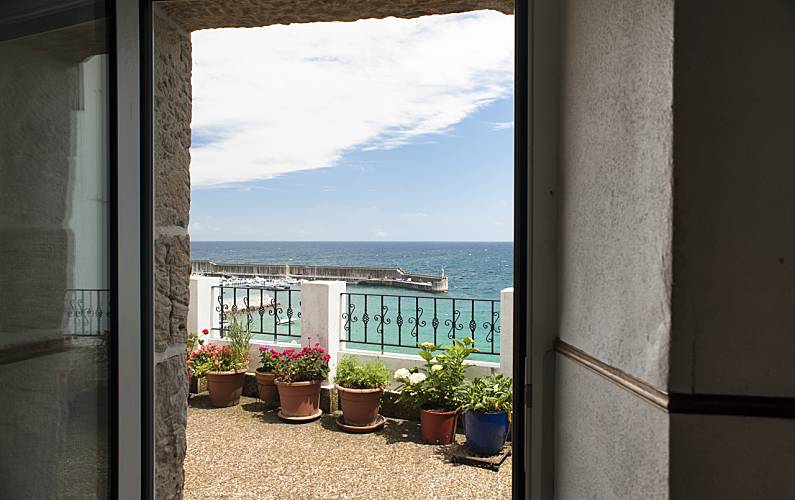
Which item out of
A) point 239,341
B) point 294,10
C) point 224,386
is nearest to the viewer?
point 294,10

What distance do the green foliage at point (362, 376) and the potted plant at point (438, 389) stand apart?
166 millimetres

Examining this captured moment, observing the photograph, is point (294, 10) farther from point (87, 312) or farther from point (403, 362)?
point (403, 362)

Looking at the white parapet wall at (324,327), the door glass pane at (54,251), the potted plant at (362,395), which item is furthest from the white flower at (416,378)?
the door glass pane at (54,251)

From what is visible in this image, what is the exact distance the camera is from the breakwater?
26.9 m

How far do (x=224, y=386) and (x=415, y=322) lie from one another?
1.93 m

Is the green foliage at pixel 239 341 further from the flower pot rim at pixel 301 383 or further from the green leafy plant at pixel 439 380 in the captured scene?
the green leafy plant at pixel 439 380

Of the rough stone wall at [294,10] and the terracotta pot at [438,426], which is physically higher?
the rough stone wall at [294,10]

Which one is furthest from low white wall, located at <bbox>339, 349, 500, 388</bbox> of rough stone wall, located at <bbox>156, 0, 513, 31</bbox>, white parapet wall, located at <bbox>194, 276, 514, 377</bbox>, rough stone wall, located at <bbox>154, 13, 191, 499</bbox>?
rough stone wall, located at <bbox>156, 0, 513, 31</bbox>

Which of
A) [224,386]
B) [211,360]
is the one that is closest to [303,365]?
[224,386]

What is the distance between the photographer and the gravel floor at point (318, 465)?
334 centimetres

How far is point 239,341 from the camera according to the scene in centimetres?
523

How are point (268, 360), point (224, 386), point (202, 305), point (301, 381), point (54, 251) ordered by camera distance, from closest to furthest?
point (54, 251)
point (301, 381)
point (224, 386)
point (268, 360)
point (202, 305)

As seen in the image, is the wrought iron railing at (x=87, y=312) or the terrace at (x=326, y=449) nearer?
the wrought iron railing at (x=87, y=312)

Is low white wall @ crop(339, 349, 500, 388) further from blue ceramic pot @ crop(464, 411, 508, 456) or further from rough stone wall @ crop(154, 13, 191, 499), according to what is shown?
rough stone wall @ crop(154, 13, 191, 499)
